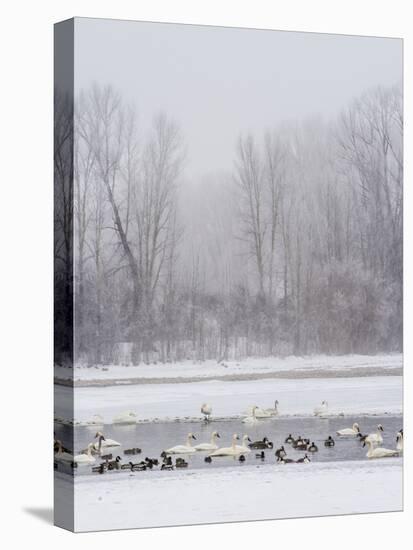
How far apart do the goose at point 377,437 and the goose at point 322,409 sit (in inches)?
20.7

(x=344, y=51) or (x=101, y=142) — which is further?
(x=344, y=51)

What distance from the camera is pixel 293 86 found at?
1664 centimetres

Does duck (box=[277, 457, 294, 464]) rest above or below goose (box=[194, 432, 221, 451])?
below

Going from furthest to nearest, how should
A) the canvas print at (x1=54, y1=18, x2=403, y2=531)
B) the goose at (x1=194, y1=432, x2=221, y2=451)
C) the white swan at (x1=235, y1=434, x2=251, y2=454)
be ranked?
the white swan at (x1=235, y1=434, x2=251, y2=454)
the goose at (x1=194, y1=432, x2=221, y2=451)
the canvas print at (x1=54, y1=18, x2=403, y2=531)

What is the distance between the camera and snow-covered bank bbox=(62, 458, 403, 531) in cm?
1554

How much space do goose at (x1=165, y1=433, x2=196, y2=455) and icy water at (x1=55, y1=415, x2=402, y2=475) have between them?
0.12ft

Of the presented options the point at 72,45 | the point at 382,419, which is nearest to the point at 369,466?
the point at 382,419

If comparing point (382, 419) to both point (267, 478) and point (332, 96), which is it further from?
point (332, 96)

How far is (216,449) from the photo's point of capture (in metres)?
16.1

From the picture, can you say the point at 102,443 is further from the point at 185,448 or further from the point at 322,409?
the point at 322,409

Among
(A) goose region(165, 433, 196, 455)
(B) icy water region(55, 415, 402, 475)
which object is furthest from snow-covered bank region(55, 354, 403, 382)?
(A) goose region(165, 433, 196, 455)

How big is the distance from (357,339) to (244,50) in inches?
115

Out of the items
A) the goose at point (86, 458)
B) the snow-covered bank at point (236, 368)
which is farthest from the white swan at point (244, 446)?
the goose at point (86, 458)

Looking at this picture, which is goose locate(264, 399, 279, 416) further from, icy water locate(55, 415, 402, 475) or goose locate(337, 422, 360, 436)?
goose locate(337, 422, 360, 436)
